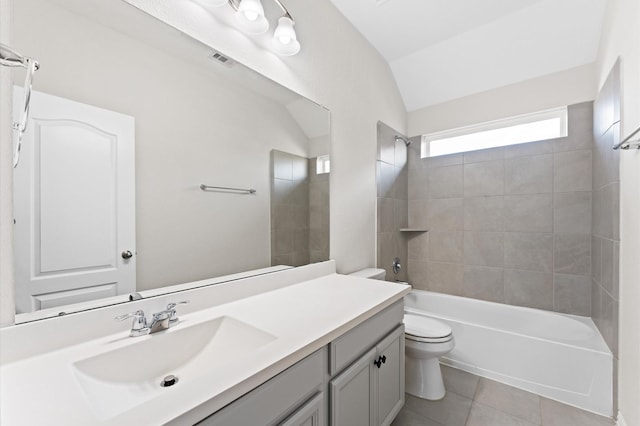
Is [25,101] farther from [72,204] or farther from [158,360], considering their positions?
[158,360]

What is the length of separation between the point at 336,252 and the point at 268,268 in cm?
62

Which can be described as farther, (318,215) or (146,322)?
(318,215)

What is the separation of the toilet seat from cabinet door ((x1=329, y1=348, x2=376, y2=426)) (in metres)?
0.74

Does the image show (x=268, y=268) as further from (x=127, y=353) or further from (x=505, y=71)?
(x=505, y=71)

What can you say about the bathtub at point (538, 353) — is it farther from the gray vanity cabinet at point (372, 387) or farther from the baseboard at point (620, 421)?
the gray vanity cabinet at point (372, 387)

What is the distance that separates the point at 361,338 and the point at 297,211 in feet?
2.73

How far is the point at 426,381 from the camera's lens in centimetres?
179

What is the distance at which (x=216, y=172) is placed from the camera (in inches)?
47.4

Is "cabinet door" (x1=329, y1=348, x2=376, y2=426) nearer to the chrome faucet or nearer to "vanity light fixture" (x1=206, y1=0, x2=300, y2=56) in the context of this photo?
the chrome faucet

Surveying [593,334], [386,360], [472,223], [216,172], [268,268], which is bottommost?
[593,334]

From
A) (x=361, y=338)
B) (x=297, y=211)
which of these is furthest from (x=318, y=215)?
(x=361, y=338)

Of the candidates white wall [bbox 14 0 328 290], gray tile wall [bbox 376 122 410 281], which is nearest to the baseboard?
gray tile wall [bbox 376 122 410 281]

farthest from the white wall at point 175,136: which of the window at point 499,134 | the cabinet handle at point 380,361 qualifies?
the window at point 499,134

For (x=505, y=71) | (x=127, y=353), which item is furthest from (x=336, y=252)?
(x=505, y=71)
